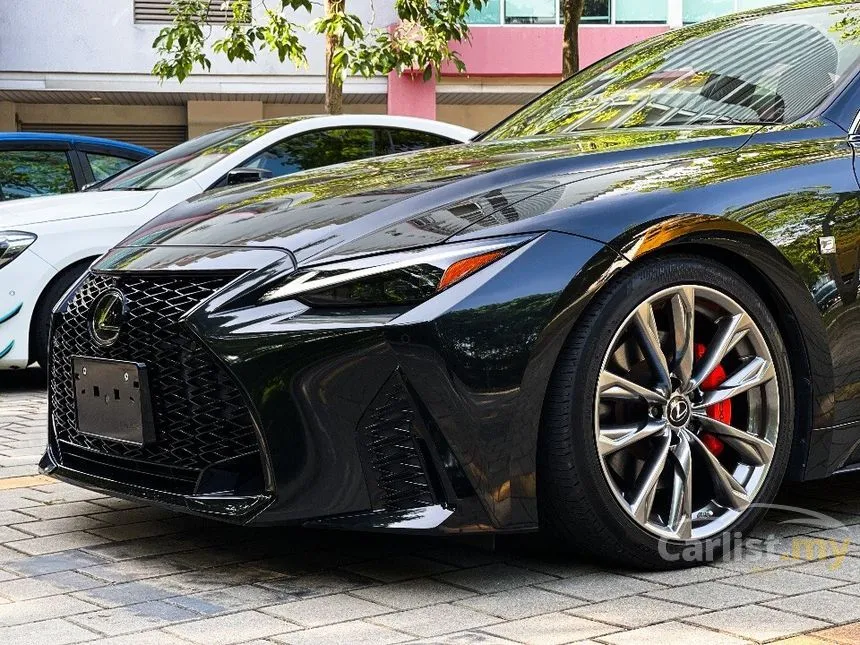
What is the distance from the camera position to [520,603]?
338cm

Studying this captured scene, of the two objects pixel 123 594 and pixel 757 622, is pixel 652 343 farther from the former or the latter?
pixel 123 594

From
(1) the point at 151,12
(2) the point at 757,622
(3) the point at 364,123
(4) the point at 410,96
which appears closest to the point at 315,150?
(3) the point at 364,123

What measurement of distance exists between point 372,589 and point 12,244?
4736mm

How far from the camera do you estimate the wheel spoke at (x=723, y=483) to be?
375cm

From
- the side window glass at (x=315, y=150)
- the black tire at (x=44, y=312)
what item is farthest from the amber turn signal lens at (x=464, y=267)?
the black tire at (x=44, y=312)

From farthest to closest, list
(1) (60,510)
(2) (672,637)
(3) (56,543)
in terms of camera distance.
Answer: (1) (60,510), (3) (56,543), (2) (672,637)

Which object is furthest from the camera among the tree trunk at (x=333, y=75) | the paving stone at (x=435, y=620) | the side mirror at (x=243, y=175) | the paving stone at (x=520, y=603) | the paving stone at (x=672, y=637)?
the tree trunk at (x=333, y=75)

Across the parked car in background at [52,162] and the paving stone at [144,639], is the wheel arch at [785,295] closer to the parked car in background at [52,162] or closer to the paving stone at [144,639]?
the paving stone at [144,639]

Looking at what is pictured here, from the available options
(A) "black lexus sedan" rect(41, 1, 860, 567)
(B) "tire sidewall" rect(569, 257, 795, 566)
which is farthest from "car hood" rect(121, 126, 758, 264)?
(B) "tire sidewall" rect(569, 257, 795, 566)

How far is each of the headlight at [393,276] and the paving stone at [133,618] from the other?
0.79 metres

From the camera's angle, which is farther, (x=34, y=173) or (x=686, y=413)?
(x=34, y=173)

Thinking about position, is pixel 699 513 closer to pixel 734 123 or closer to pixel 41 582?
pixel 734 123

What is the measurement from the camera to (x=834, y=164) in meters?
4.03

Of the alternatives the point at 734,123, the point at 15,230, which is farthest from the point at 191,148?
the point at 734,123
